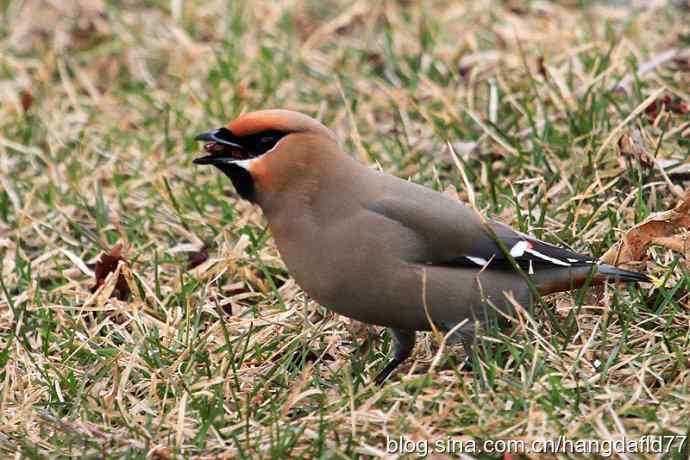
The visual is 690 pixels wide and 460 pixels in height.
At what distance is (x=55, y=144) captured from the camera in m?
6.91

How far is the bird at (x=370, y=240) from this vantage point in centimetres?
415

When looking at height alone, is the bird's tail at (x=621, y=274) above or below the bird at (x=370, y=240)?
below

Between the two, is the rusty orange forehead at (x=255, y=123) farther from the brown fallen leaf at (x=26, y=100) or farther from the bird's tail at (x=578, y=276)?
the brown fallen leaf at (x=26, y=100)

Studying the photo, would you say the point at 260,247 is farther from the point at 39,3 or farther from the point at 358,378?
the point at 39,3

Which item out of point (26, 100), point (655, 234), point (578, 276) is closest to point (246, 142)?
point (578, 276)

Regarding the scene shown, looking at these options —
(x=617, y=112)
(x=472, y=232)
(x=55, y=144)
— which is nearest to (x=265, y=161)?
(x=472, y=232)

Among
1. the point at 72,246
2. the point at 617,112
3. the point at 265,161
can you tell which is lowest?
the point at 72,246

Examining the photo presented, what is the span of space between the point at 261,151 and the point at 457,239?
0.76 metres

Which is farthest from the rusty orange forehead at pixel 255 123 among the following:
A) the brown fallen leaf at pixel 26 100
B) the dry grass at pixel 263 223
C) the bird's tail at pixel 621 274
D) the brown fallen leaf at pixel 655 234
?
the brown fallen leaf at pixel 26 100

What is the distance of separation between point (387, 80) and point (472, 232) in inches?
120

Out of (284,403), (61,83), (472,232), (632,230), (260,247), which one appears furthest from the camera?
(61,83)

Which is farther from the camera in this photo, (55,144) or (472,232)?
(55,144)

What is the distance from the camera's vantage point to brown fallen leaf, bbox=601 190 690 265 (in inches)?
185

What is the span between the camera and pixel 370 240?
13.7ft
